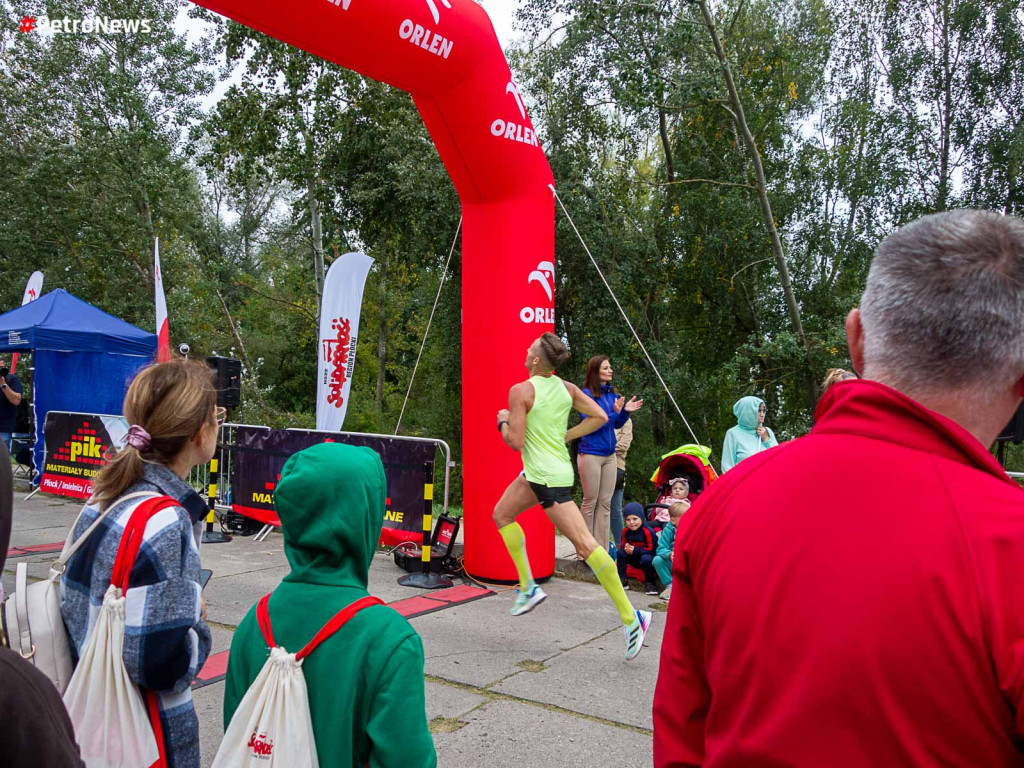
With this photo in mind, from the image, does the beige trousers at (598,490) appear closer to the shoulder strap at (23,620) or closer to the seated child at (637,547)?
the seated child at (637,547)

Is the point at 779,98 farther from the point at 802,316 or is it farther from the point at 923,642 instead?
the point at 923,642

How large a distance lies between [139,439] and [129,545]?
328 millimetres

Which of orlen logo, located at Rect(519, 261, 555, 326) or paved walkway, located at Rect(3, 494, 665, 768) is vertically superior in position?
orlen logo, located at Rect(519, 261, 555, 326)

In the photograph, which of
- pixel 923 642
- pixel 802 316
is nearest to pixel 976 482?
pixel 923 642

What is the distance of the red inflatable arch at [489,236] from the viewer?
6285mm

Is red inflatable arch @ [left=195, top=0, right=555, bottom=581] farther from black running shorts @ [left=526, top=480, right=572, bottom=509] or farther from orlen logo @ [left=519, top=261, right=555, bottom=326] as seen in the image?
black running shorts @ [left=526, top=480, right=572, bottom=509]

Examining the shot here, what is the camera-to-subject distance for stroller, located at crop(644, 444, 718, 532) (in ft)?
25.9

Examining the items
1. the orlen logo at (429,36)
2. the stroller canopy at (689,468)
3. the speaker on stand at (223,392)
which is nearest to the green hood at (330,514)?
the orlen logo at (429,36)

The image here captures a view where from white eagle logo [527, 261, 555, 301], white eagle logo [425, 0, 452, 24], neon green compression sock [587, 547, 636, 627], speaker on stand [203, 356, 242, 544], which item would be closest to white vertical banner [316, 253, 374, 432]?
speaker on stand [203, 356, 242, 544]

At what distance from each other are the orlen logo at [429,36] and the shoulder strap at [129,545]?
15.3 ft

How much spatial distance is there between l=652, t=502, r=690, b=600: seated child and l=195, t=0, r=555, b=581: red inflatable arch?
930 millimetres

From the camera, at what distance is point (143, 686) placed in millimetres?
2049

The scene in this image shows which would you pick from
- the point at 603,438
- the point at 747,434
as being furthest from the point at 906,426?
the point at 603,438

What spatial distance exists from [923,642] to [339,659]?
1.17m
